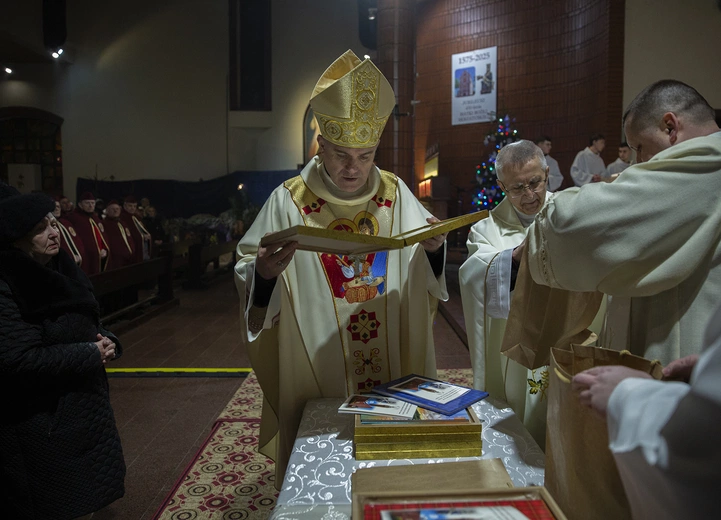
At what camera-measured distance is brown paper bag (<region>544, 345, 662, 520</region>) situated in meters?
0.96

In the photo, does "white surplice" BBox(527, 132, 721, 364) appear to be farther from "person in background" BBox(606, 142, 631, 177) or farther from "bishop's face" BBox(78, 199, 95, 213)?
"person in background" BBox(606, 142, 631, 177)

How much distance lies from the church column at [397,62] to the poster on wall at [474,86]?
5.54m

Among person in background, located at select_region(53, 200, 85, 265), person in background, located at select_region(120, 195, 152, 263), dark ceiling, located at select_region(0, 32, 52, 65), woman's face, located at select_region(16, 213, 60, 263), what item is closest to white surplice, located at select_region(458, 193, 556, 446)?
woman's face, located at select_region(16, 213, 60, 263)

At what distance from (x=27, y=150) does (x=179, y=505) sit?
46.7ft

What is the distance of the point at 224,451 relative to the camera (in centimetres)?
349

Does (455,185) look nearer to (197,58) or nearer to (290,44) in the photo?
(290,44)

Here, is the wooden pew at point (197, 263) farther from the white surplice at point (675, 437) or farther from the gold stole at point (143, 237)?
the white surplice at point (675, 437)

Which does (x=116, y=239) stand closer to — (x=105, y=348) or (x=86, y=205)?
(x=86, y=205)

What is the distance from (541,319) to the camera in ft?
5.28

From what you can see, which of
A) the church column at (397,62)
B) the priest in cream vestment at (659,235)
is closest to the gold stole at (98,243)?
the church column at (397,62)

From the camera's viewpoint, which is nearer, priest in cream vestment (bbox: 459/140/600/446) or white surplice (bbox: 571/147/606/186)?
priest in cream vestment (bbox: 459/140/600/446)

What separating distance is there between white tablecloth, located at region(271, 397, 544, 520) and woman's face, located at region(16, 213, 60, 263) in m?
1.19

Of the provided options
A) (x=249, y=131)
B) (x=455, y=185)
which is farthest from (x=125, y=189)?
(x=455, y=185)

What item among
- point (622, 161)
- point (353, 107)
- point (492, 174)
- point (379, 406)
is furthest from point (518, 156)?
point (492, 174)
